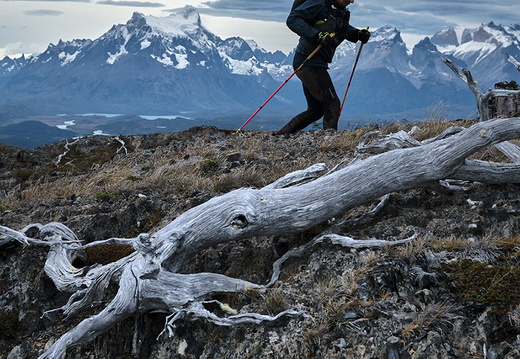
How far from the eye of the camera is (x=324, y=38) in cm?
1209

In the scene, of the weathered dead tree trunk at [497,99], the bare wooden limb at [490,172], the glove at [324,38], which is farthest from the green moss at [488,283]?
the glove at [324,38]

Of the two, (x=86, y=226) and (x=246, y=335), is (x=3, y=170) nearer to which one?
(x=86, y=226)

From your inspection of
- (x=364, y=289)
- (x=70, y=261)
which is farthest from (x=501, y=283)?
(x=70, y=261)

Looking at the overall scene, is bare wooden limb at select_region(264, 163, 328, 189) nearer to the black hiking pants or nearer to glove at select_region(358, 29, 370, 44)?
the black hiking pants

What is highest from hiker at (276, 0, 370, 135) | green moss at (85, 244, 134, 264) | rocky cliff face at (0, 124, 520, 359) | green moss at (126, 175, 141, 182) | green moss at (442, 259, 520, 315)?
hiker at (276, 0, 370, 135)

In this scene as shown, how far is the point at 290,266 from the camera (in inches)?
256

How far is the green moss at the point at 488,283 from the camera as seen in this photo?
515 centimetres

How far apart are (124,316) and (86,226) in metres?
3.03

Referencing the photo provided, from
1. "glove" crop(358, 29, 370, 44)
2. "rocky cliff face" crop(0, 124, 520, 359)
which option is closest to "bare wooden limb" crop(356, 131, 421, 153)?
"rocky cliff face" crop(0, 124, 520, 359)

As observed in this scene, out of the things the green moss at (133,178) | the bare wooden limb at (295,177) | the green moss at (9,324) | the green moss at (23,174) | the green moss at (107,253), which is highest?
the bare wooden limb at (295,177)

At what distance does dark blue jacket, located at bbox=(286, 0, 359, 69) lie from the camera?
12258 mm

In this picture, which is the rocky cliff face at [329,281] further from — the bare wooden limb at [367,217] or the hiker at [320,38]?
the hiker at [320,38]

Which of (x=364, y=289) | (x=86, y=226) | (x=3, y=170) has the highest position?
(x=364, y=289)

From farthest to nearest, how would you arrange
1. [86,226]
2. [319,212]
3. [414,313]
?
[86,226] → [319,212] → [414,313]
